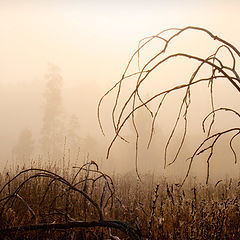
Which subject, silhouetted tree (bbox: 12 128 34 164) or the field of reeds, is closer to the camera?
the field of reeds

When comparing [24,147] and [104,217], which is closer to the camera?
[104,217]

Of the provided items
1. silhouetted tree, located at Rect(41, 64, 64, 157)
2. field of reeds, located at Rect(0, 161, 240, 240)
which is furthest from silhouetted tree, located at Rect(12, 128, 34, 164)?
field of reeds, located at Rect(0, 161, 240, 240)

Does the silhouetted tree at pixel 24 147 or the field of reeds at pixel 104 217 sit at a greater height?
the silhouetted tree at pixel 24 147

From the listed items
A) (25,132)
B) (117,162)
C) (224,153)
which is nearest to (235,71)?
(224,153)

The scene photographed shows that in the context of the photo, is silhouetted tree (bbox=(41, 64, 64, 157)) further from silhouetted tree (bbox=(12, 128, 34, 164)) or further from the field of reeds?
the field of reeds

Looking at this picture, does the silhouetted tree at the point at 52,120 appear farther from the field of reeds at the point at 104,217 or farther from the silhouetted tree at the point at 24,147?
the field of reeds at the point at 104,217

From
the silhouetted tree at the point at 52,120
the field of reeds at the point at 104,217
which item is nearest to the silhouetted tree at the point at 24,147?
the silhouetted tree at the point at 52,120

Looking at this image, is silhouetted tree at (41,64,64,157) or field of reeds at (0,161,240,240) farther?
silhouetted tree at (41,64,64,157)

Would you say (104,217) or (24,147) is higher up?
(24,147)

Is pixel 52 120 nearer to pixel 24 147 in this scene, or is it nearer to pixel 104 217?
pixel 24 147

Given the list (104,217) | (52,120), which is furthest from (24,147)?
(104,217)

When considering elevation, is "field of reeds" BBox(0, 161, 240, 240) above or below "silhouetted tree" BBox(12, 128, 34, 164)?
below

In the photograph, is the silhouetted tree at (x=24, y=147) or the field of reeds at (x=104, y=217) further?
the silhouetted tree at (x=24, y=147)

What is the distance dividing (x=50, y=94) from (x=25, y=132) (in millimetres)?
11472
